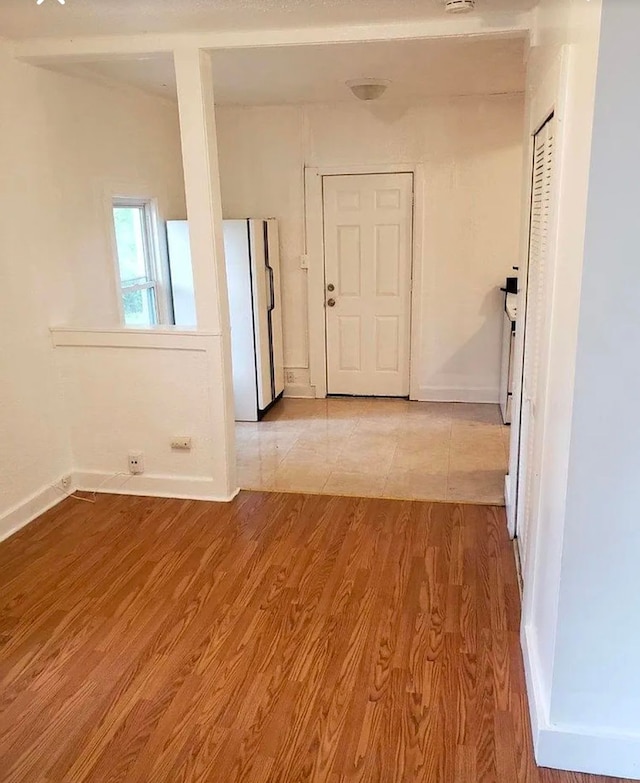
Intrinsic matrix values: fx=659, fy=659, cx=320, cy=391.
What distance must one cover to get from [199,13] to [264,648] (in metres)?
2.62

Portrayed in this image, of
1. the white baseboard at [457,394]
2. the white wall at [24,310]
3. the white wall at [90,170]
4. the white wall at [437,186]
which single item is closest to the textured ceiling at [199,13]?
the white wall at [24,310]

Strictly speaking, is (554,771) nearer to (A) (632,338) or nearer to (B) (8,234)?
(A) (632,338)

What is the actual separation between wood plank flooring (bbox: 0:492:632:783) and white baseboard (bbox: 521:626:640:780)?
0.04 metres

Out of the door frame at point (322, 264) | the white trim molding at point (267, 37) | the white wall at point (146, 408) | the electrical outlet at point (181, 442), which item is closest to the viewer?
the white trim molding at point (267, 37)

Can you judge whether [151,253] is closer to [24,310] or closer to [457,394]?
[24,310]

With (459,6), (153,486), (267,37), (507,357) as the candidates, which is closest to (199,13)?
(267,37)

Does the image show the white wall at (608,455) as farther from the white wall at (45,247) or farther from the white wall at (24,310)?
the white wall at (24,310)

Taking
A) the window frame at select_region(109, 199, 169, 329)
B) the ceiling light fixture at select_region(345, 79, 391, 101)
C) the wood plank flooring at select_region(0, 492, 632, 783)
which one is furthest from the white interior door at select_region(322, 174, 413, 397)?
the wood plank flooring at select_region(0, 492, 632, 783)

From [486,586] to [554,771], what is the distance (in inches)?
38.2

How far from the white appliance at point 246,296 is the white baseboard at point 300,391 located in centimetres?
48

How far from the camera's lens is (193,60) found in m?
3.17

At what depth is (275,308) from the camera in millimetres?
5539

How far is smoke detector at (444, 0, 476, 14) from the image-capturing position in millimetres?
2617

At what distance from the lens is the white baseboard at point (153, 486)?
374 cm
